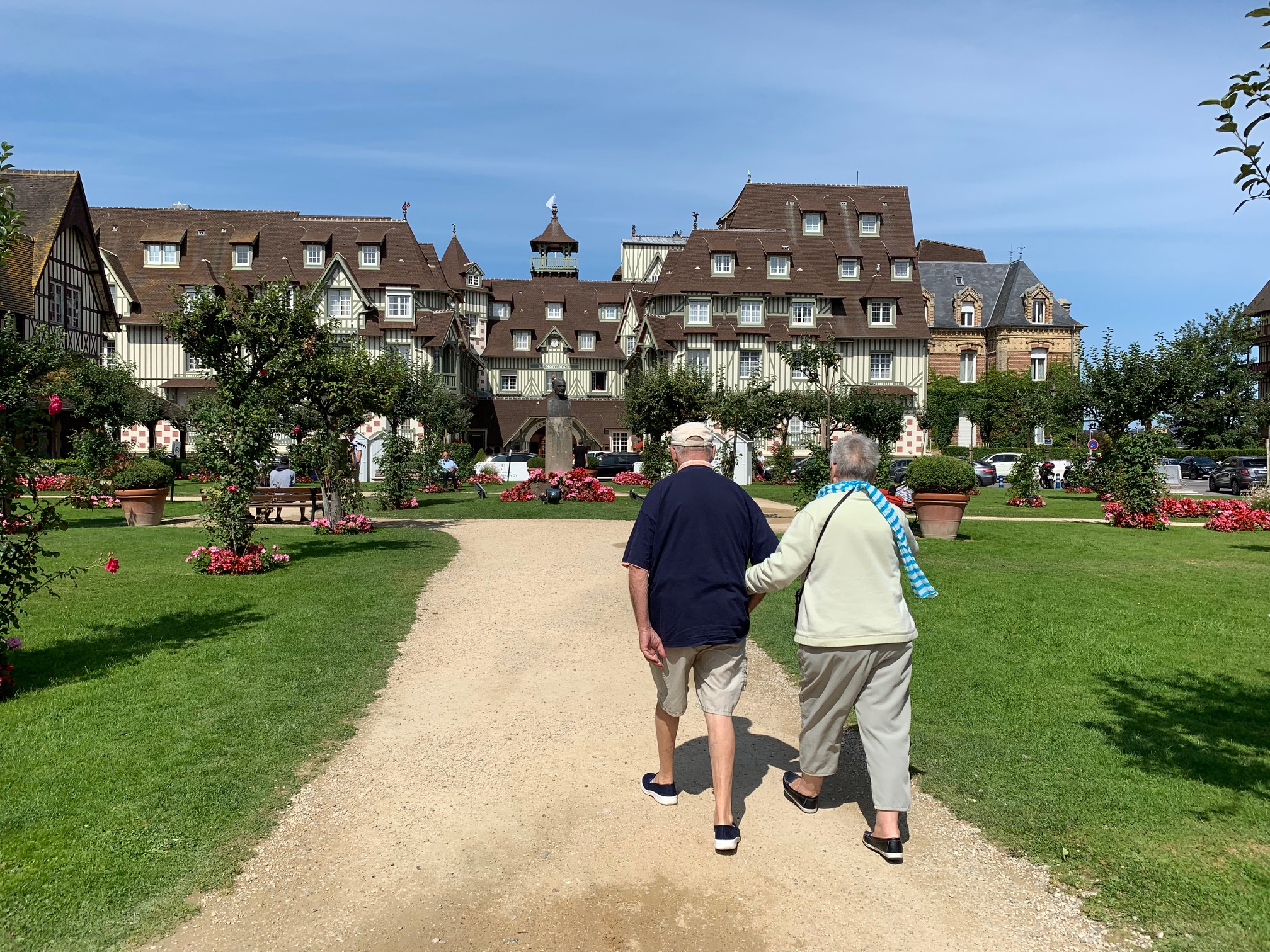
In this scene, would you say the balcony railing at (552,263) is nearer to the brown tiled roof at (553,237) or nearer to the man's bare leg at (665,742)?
the brown tiled roof at (553,237)

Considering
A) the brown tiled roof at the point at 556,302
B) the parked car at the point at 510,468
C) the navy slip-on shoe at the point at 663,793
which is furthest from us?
the brown tiled roof at the point at 556,302

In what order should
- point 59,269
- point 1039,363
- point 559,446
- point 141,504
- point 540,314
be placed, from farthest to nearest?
point 1039,363 < point 540,314 < point 59,269 < point 559,446 < point 141,504

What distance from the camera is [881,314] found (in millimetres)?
50625

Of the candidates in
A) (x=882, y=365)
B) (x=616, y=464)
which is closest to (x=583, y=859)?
(x=616, y=464)

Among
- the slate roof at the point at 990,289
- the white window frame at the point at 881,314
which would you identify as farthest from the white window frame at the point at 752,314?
the slate roof at the point at 990,289

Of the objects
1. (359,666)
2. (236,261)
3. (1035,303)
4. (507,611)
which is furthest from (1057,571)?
(1035,303)

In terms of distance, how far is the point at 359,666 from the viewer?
7875 mm

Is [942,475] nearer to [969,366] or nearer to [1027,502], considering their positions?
[1027,502]

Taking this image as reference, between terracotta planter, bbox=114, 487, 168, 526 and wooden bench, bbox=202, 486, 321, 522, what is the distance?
186 cm

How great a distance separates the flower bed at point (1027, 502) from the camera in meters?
25.2

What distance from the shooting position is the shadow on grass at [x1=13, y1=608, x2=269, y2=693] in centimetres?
747

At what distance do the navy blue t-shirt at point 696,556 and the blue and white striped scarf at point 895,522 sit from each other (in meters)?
0.44

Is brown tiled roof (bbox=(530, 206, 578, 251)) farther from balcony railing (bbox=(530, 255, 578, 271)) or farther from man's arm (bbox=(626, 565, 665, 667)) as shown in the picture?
man's arm (bbox=(626, 565, 665, 667))

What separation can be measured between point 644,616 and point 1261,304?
78.8m
